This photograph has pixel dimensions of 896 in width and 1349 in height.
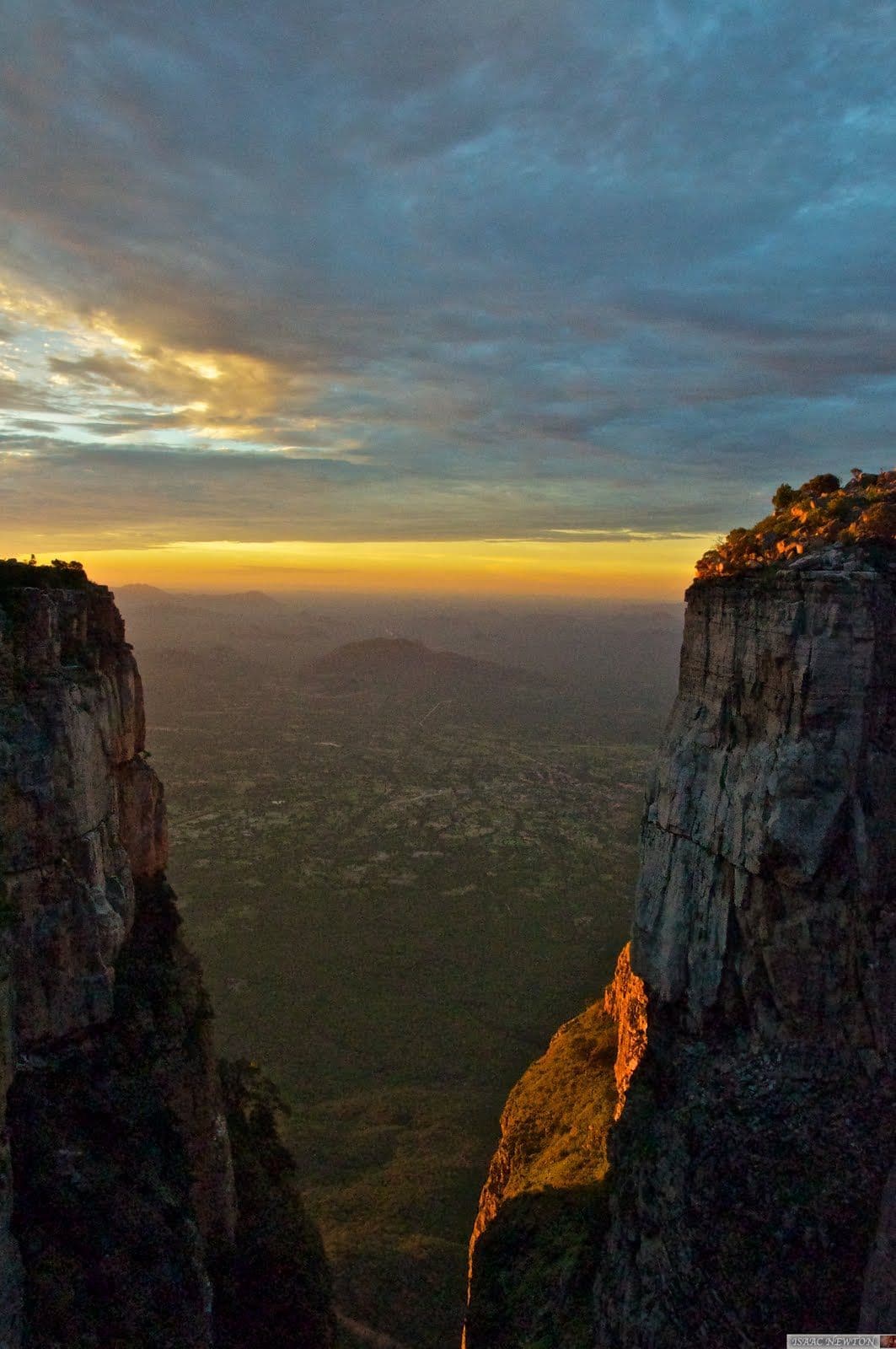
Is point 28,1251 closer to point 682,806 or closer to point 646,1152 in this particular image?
point 646,1152

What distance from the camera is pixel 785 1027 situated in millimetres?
19266

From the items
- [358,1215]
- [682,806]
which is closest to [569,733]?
[358,1215]

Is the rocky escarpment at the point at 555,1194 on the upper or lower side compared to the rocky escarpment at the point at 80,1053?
lower

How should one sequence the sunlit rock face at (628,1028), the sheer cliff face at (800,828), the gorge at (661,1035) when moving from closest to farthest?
the gorge at (661,1035)
the sheer cliff face at (800,828)
the sunlit rock face at (628,1028)

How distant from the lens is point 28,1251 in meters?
16.2

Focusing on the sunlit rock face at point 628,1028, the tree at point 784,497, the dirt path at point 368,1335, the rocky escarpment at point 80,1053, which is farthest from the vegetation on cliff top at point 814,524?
the dirt path at point 368,1335

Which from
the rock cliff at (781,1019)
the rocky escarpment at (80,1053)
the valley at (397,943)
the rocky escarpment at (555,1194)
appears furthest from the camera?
the valley at (397,943)

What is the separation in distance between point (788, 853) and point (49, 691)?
20342mm

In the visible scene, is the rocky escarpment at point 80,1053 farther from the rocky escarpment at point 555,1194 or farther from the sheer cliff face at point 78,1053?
the rocky escarpment at point 555,1194

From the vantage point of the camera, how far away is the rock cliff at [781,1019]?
56.9 feet

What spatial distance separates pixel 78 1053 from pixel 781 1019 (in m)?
19.0

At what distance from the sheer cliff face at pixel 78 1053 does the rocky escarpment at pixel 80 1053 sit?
0.04m

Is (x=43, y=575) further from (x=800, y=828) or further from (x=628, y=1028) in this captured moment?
(x=628, y=1028)

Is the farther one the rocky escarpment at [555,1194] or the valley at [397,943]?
the valley at [397,943]
